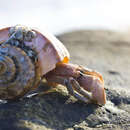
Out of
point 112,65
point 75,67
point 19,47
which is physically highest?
point 19,47

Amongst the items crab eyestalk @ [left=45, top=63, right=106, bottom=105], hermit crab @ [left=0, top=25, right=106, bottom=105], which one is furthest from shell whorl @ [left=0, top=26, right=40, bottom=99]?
crab eyestalk @ [left=45, top=63, right=106, bottom=105]

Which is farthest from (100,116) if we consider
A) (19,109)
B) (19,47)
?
(19,47)

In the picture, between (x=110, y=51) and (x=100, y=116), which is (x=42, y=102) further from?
(x=110, y=51)

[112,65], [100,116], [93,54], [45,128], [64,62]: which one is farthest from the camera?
[93,54]

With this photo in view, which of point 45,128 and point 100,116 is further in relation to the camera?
point 100,116

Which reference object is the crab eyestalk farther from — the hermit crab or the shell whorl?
the shell whorl

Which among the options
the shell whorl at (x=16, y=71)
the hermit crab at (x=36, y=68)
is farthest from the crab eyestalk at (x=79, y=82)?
the shell whorl at (x=16, y=71)

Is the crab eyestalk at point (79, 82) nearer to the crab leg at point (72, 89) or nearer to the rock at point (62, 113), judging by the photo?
the crab leg at point (72, 89)
